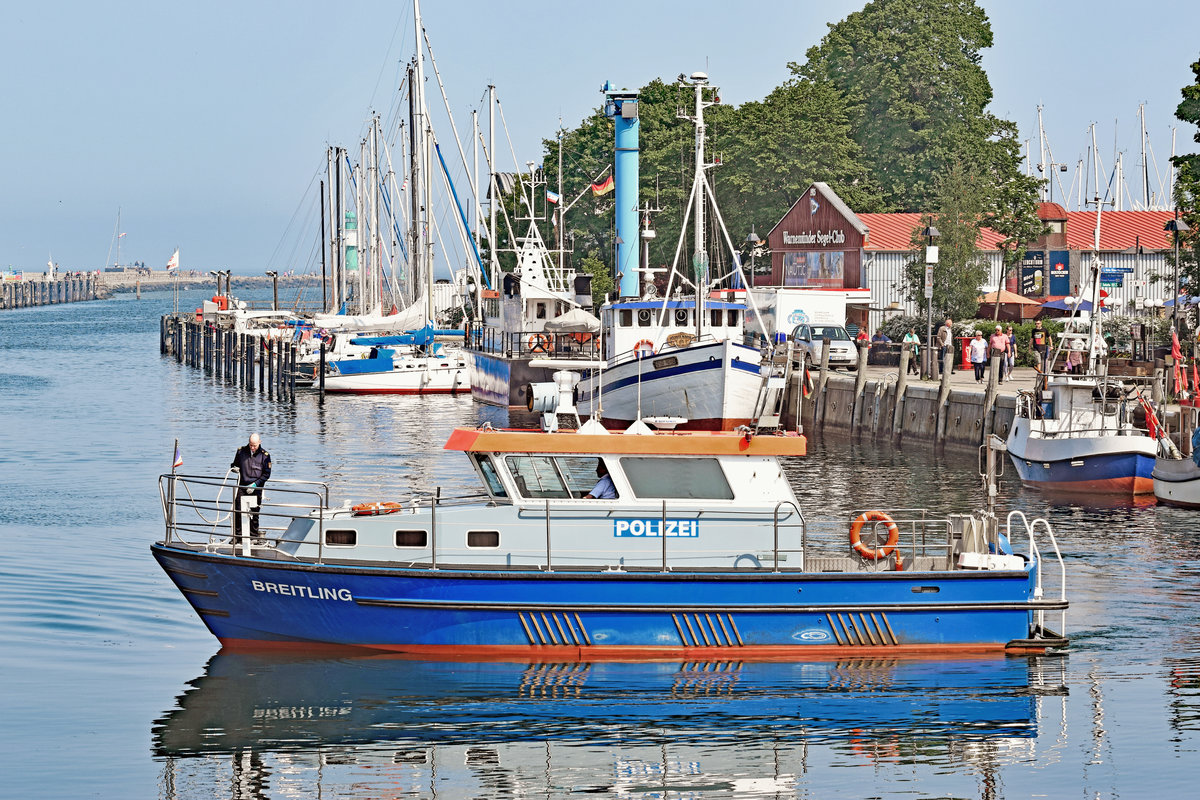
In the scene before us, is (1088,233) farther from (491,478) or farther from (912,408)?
(491,478)

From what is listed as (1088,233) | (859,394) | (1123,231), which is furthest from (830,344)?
(1088,233)

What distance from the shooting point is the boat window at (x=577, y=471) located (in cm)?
1789

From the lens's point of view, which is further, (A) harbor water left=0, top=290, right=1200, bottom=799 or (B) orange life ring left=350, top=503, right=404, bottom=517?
(B) orange life ring left=350, top=503, right=404, bottom=517

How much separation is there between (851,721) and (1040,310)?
50.9 metres

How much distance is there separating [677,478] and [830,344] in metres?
33.7

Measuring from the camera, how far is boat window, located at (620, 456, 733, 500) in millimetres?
17891

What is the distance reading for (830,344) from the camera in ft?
167

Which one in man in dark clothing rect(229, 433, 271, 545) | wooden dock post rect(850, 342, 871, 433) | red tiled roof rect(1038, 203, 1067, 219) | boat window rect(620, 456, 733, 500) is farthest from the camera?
red tiled roof rect(1038, 203, 1067, 219)

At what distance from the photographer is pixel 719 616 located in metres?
17.4

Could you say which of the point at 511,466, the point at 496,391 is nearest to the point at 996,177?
the point at 496,391

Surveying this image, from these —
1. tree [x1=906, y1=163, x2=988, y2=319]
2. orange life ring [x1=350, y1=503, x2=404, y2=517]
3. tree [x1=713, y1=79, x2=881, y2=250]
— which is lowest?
orange life ring [x1=350, y1=503, x2=404, y2=517]

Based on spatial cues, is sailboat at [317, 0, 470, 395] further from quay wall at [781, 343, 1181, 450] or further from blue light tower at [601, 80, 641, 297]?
quay wall at [781, 343, 1181, 450]

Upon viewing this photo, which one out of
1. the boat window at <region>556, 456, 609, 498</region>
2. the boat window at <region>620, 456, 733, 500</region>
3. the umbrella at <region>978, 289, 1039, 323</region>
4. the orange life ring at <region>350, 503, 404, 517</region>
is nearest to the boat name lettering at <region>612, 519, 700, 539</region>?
the boat window at <region>620, 456, 733, 500</region>

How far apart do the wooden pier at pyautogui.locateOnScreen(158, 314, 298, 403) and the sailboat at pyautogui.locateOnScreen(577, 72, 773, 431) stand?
1921cm
